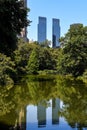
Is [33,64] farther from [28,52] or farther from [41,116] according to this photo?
[41,116]

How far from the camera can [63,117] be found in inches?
729

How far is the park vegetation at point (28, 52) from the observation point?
21.0 metres

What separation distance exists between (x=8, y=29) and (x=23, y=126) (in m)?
7.39

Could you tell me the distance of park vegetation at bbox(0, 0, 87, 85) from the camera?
21031 mm

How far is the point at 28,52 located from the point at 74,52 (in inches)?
1243

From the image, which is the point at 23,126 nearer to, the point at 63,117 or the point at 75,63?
the point at 63,117

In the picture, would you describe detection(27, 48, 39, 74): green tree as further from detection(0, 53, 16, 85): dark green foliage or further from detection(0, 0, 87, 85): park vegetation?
detection(0, 53, 16, 85): dark green foliage

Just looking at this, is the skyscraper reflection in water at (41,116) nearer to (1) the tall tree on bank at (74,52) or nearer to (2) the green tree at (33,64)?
(1) the tall tree on bank at (74,52)

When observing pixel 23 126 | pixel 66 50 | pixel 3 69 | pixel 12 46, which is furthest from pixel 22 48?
pixel 23 126

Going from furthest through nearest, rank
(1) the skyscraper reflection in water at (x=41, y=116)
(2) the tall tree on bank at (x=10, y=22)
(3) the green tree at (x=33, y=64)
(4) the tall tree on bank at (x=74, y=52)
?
(3) the green tree at (x=33, y=64) → (4) the tall tree on bank at (x=74, y=52) → (2) the tall tree on bank at (x=10, y=22) → (1) the skyscraper reflection in water at (x=41, y=116)

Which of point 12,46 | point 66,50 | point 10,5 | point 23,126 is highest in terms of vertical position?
point 66,50

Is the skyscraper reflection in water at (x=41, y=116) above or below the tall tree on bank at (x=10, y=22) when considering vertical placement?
below

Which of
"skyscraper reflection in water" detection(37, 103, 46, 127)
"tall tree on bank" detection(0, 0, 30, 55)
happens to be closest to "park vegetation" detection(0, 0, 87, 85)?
"tall tree on bank" detection(0, 0, 30, 55)

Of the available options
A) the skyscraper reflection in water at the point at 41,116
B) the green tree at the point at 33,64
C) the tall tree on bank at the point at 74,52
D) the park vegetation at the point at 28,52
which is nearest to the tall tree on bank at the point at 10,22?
the park vegetation at the point at 28,52
